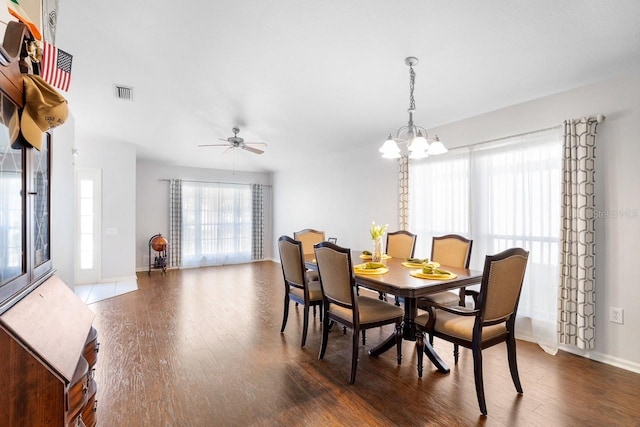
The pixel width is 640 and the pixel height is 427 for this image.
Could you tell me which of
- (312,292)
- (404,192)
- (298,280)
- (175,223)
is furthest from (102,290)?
(404,192)

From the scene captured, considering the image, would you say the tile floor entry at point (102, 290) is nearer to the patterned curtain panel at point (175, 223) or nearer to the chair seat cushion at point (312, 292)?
the patterned curtain panel at point (175, 223)

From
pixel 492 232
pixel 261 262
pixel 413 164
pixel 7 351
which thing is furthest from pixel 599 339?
pixel 261 262

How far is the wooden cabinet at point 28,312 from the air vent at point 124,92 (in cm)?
283

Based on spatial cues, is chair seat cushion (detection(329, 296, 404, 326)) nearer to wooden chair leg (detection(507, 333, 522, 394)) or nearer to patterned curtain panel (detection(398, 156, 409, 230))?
wooden chair leg (detection(507, 333, 522, 394))

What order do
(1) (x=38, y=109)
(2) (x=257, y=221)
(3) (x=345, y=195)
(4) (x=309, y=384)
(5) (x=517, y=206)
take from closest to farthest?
(1) (x=38, y=109), (4) (x=309, y=384), (5) (x=517, y=206), (3) (x=345, y=195), (2) (x=257, y=221)

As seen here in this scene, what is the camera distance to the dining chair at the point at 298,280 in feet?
9.76

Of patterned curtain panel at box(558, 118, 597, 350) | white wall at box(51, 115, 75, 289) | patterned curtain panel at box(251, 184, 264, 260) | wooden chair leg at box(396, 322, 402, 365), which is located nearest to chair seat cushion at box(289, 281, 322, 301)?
wooden chair leg at box(396, 322, 402, 365)

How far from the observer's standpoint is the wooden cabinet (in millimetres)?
950

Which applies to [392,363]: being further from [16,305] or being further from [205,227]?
[205,227]

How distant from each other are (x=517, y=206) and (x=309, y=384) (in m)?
2.79

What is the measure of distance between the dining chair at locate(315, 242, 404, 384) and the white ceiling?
5.99ft

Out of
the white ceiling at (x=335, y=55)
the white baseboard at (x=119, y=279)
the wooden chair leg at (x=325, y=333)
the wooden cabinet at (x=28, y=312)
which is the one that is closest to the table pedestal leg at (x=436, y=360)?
the wooden chair leg at (x=325, y=333)

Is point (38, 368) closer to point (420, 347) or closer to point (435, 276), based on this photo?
point (420, 347)

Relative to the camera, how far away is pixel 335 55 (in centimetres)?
290
